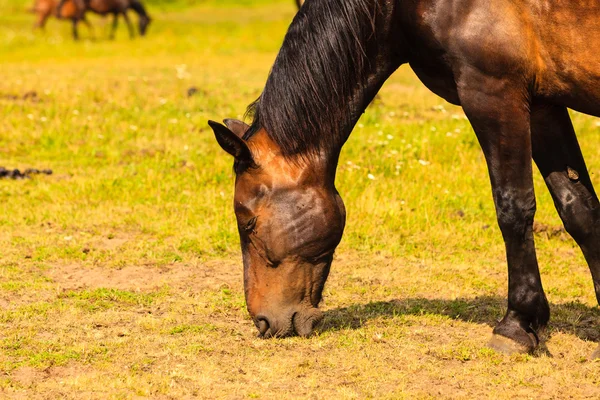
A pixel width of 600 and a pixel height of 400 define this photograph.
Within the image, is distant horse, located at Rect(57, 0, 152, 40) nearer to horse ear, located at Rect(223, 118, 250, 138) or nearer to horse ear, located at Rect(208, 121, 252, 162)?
horse ear, located at Rect(223, 118, 250, 138)

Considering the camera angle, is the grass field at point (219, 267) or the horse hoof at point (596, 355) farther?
the horse hoof at point (596, 355)

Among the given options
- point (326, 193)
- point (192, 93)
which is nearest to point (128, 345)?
point (326, 193)

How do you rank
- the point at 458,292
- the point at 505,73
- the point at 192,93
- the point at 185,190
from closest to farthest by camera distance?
1. the point at 505,73
2. the point at 458,292
3. the point at 185,190
4. the point at 192,93

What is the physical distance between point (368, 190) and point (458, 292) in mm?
1861

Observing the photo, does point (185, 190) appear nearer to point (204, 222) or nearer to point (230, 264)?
point (204, 222)

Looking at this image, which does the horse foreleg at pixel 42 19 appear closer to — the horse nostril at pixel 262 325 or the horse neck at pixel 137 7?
the horse neck at pixel 137 7

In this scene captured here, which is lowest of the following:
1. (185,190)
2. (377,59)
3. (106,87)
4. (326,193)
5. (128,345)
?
(106,87)

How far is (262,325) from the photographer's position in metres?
4.70

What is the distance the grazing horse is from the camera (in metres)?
4.27

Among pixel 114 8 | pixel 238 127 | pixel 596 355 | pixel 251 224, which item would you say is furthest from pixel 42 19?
pixel 596 355

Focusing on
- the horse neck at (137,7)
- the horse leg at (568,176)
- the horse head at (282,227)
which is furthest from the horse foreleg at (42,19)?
the horse leg at (568,176)

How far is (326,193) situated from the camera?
4.62m

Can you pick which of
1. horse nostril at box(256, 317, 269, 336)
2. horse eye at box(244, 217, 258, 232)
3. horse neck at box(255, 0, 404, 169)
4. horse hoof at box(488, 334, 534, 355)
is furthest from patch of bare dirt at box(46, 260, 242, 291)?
horse hoof at box(488, 334, 534, 355)

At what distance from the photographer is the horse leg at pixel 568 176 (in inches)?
185
